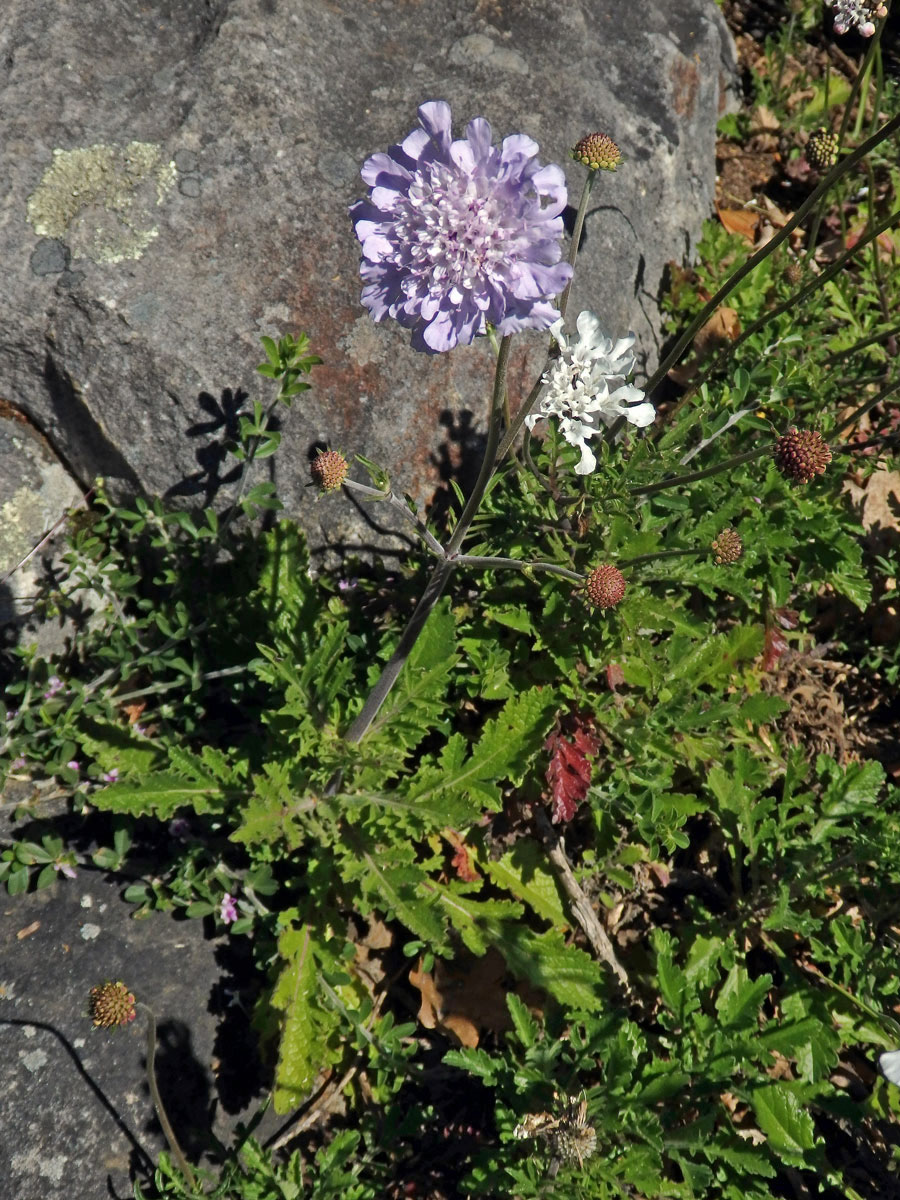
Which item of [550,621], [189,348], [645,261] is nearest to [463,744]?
[550,621]

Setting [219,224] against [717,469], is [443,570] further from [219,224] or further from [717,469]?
[219,224]

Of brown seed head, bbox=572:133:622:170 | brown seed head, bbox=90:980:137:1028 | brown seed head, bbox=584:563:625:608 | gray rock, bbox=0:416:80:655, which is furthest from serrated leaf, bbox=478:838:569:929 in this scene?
brown seed head, bbox=572:133:622:170

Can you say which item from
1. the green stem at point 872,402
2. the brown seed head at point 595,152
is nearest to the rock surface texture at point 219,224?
the brown seed head at point 595,152

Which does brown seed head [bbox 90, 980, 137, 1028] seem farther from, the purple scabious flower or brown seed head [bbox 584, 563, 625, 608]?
the purple scabious flower

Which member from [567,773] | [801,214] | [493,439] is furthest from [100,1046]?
[801,214]

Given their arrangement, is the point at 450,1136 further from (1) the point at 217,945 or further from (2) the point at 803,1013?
(2) the point at 803,1013

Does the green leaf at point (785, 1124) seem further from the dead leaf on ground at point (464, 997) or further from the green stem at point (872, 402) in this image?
the green stem at point (872, 402)
